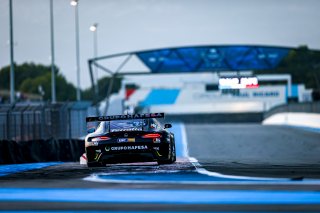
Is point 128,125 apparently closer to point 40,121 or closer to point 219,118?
point 40,121

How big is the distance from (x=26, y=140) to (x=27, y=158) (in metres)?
2.21

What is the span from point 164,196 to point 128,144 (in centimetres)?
562

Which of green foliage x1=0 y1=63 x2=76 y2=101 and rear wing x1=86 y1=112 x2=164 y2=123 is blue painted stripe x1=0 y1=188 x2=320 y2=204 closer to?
rear wing x1=86 y1=112 x2=164 y2=123

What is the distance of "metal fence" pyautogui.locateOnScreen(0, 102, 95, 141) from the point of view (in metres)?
23.0

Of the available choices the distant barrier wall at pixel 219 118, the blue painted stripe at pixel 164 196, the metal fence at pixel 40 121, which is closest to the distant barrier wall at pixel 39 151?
the metal fence at pixel 40 121

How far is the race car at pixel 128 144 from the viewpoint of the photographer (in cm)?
1562

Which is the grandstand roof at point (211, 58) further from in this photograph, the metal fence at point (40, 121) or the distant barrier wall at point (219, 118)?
the distant barrier wall at point (219, 118)

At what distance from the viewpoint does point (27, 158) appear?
22656mm

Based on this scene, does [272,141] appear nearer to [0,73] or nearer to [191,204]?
[191,204]

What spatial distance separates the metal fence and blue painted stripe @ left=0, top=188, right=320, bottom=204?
12241 mm

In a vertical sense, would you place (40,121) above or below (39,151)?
above

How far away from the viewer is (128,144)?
15.6 metres

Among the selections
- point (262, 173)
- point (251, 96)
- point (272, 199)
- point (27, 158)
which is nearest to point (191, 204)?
point (272, 199)

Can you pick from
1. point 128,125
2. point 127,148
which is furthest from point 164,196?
point 128,125
